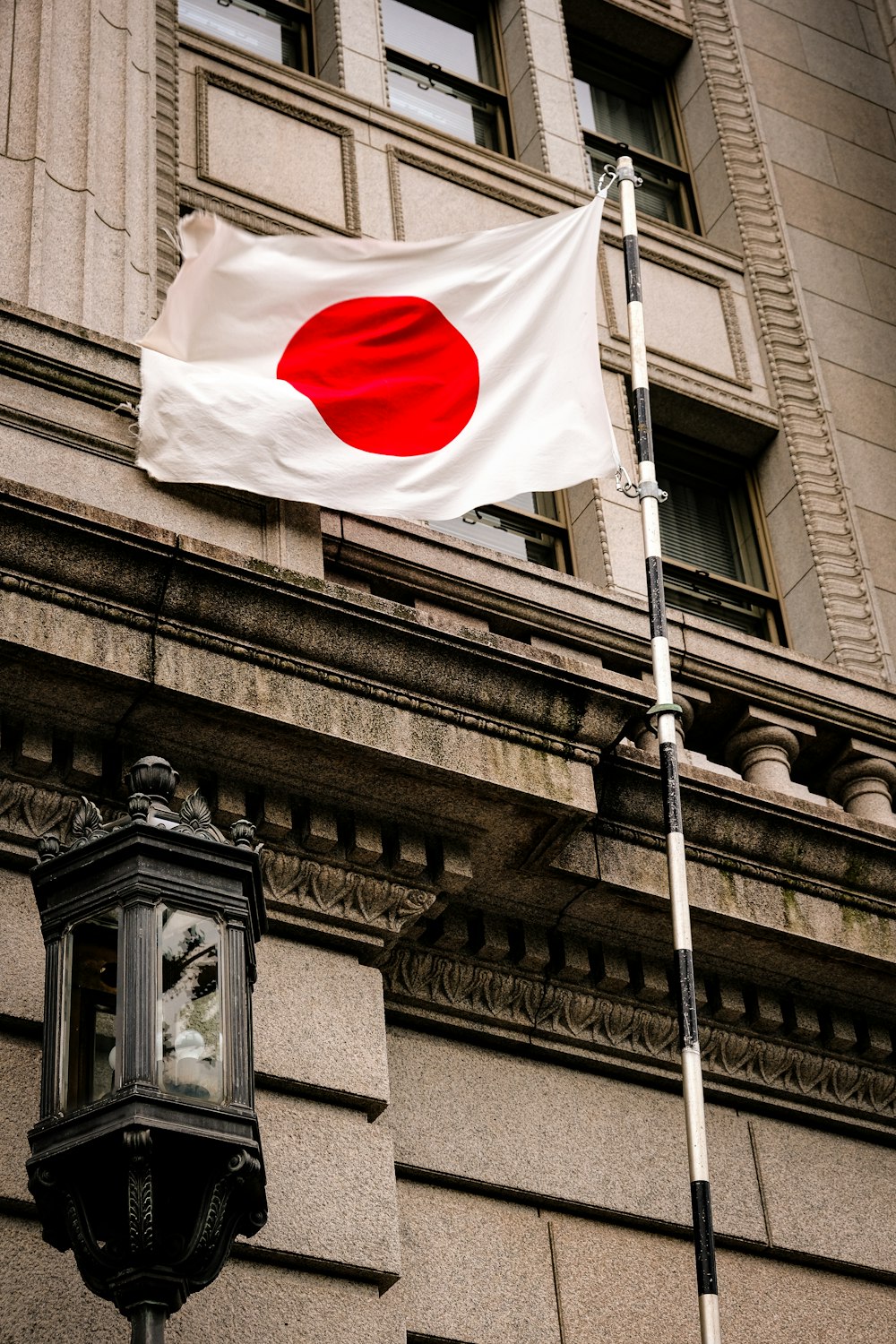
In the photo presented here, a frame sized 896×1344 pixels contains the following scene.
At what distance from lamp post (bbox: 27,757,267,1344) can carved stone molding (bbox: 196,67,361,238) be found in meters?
8.10

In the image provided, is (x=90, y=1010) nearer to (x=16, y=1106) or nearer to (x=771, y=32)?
(x=16, y=1106)

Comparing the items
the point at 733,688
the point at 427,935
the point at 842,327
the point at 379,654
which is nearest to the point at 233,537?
the point at 379,654

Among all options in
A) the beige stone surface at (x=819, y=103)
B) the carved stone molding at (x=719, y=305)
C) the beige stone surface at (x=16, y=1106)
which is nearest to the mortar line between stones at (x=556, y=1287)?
the beige stone surface at (x=16, y=1106)

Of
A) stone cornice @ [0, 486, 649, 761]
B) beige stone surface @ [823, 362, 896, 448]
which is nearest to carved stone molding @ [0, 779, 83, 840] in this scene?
stone cornice @ [0, 486, 649, 761]

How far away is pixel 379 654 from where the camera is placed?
8531 millimetres

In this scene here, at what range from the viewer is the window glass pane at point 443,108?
636 inches

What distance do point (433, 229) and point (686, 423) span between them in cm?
249

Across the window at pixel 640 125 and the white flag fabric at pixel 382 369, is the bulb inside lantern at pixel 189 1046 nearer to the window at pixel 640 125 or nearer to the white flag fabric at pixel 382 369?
the white flag fabric at pixel 382 369

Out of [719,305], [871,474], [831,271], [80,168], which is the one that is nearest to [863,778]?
[871,474]

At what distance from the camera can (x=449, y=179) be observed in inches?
599

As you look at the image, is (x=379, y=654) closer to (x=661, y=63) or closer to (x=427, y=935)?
(x=427, y=935)

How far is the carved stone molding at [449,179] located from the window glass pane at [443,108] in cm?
79

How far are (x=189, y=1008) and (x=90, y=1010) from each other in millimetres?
374

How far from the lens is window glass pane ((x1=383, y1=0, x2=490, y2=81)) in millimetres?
16750
